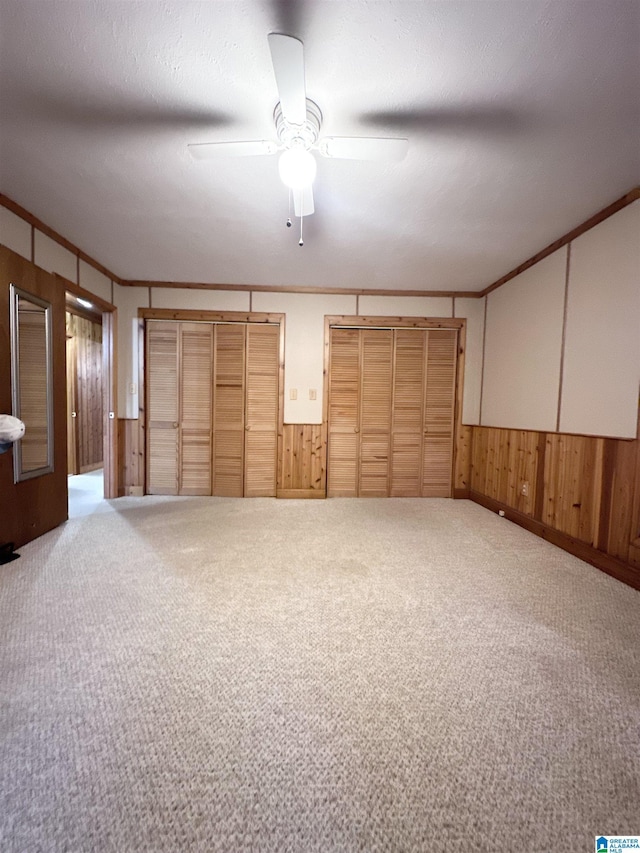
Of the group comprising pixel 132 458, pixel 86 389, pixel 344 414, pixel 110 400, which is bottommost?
pixel 132 458

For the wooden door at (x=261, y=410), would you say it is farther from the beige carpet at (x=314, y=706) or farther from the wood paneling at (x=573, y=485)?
the wood paneling at (x=573, y=485)

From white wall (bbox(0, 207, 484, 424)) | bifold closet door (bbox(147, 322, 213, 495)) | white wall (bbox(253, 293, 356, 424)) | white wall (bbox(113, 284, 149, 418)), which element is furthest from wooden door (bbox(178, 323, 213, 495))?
white wall (bbox(253, 293, 356, 424))

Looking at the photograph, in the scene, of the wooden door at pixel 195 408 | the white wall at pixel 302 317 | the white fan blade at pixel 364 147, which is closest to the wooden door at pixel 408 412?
the white wall at pixel 302 317

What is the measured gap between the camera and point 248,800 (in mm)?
924

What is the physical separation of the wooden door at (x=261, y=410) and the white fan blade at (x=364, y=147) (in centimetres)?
261

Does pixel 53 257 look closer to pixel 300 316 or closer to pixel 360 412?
pixel 300 316

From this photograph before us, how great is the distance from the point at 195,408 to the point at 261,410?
2.72 feet

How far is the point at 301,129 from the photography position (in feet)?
5.30

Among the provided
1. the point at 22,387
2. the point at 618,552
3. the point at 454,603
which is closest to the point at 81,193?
the point at 22,387

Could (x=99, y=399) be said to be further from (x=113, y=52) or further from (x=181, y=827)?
(x=181, y=827)

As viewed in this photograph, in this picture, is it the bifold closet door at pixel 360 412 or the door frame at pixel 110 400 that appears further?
the bifold closet door at pixel 360 412

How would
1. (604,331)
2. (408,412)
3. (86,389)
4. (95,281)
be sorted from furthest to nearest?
(86,389)
(408,412)
(95,281)
(604,331)

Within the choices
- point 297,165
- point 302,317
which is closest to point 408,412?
point 302,317

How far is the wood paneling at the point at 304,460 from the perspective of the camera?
426 cm
